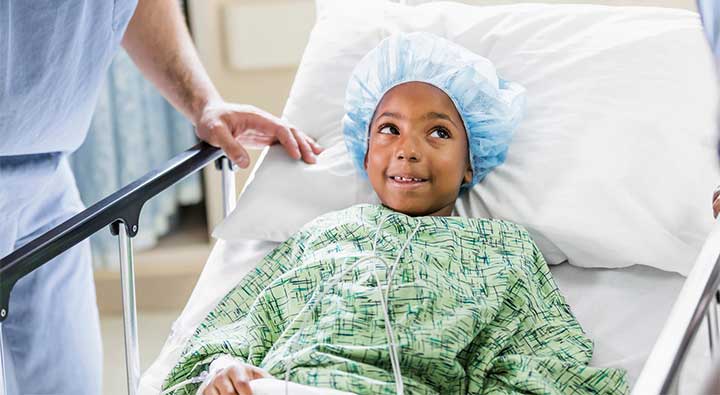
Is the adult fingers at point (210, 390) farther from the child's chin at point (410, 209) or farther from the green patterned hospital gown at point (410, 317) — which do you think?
the child's chin at point (410, 209)

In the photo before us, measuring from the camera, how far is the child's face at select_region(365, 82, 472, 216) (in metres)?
1.49

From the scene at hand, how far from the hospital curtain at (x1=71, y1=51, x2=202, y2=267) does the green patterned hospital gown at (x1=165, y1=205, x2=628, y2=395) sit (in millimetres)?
1553

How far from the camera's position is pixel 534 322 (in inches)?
53.6

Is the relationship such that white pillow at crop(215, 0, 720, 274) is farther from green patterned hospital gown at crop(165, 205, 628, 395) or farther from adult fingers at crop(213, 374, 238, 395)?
adult fingers at crop(213, 374, 238, 395)

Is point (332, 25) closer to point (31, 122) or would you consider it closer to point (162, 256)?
point (31, 122)

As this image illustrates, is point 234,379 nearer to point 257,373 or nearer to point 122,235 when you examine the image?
point 257,373

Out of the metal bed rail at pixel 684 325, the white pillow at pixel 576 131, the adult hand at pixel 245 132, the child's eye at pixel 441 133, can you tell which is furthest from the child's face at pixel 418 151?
the metal bed rail at pixel 684 325

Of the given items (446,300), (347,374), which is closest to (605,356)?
(446,300)

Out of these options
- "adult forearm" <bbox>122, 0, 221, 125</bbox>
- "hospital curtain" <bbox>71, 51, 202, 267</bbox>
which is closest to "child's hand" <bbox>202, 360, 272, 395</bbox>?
"adult forearm" <bbox>122, 0, 221, 125</bbox>

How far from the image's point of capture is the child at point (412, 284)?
1256mm

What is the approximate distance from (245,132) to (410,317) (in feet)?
2.07

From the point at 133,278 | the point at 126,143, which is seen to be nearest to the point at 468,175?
the point at 133,278

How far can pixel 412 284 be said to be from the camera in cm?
132

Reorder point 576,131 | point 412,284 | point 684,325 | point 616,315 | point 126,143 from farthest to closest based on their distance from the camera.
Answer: point 126,143 < point 576,131 < point 616,315 < point 412,284 < point 684,325
